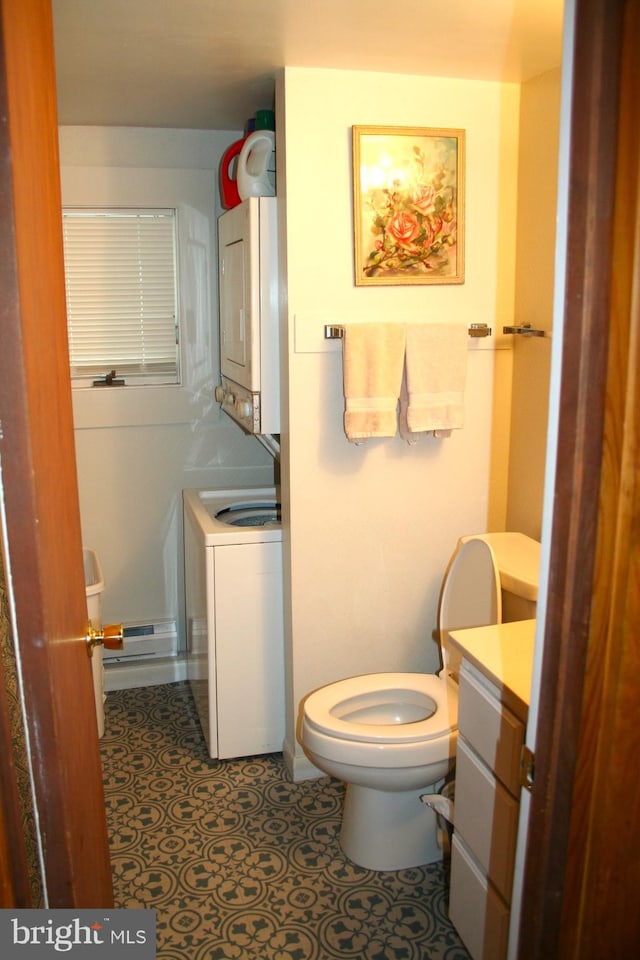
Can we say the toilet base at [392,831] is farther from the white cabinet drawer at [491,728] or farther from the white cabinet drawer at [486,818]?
the white cabinet drawer at [491,728]

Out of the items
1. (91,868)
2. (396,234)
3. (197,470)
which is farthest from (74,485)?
(197,470)

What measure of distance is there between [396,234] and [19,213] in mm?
1800

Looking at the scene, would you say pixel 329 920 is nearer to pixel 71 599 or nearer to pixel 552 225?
pixel 71 599

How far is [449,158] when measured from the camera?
8.39ft

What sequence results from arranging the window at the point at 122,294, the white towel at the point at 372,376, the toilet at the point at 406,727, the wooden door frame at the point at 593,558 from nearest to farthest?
1. the wooden door frame at the point at 593,558
2. the toilet at the point at 406,727
3. the white towel at the point at 372,376
4. the window at the point at 122,294

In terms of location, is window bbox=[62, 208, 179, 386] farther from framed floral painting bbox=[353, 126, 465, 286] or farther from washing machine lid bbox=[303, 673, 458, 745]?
washing machine lid bbox=[303, 673, 458, 745]

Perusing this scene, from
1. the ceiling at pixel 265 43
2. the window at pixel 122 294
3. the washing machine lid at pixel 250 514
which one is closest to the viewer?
the ceiling at pixel 265 43

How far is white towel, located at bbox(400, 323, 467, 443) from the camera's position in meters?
2.53

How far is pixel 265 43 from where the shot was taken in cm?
222

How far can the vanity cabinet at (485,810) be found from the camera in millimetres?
1671

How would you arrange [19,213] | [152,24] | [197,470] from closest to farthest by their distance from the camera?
[19,213]
[152,24]
[197,470]

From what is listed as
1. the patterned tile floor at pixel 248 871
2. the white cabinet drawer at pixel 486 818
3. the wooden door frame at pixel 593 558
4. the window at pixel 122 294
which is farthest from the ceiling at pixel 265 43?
the patterned tile floor at pixel 248 871

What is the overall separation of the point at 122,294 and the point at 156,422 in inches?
21.2

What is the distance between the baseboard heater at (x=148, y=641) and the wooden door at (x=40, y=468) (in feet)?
7.54
